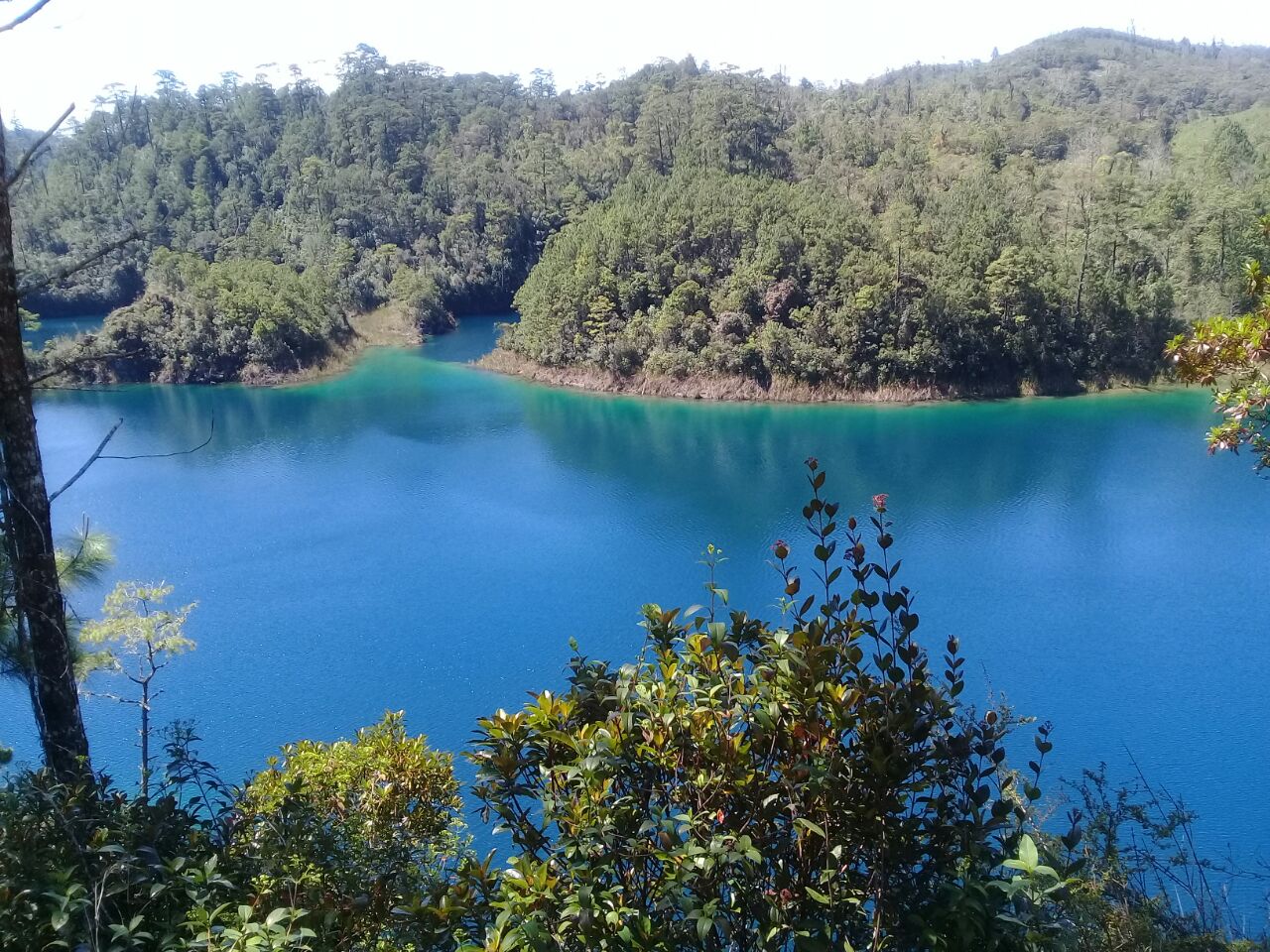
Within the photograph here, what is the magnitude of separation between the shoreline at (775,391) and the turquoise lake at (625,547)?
0.73 metres

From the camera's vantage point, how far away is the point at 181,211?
46.0 m

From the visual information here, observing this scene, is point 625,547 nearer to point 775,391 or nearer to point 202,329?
point 775,391

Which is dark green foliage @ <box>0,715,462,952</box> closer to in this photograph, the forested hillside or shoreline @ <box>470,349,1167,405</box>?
the forested hillside

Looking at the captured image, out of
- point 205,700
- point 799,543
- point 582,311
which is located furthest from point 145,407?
point 799,543

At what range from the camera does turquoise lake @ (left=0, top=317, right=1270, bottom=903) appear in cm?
1040

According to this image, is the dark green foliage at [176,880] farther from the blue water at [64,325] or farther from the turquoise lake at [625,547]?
the blue water at [64,325]

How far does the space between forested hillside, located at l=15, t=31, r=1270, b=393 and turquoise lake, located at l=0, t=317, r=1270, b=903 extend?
2466 millimetres

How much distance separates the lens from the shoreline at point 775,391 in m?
25.9

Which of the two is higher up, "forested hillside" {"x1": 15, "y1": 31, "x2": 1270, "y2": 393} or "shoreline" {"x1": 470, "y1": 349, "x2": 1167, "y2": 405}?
"forested hillside" {"x1": 15, "y1": 31, "x2": 1270, "y2": 393}

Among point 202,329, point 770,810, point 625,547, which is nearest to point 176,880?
point 770,810

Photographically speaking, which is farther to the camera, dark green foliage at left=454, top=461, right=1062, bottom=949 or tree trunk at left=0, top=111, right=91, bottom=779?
tree trunk at left=0, top=111, right=91, bottom=779

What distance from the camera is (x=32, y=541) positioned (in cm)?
334

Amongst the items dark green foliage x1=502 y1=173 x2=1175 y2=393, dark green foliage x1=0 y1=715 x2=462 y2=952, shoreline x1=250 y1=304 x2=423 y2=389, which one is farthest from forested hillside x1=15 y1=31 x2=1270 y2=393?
dark green foliage x1=0 y1=715 x2=462 y2=952

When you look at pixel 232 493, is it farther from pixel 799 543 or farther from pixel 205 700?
pixel 799 543
